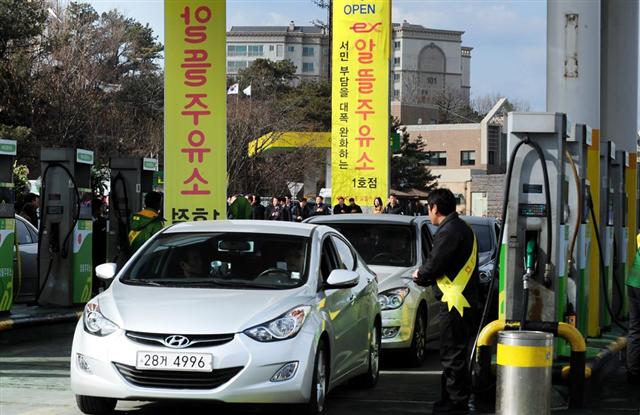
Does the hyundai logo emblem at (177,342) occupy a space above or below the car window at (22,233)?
below

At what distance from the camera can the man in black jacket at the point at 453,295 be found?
9.22 meters

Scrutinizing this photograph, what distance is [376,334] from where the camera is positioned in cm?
1095

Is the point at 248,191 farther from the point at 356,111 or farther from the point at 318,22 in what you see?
the point at 318,22

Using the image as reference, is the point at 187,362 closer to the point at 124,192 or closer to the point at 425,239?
the point at 425,239

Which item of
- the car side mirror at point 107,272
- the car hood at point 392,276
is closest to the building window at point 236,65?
the car hood at point 392,276

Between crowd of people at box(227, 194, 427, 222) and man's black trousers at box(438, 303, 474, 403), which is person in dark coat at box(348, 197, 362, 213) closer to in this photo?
crowd of people at box(227, 194, 427, 222)

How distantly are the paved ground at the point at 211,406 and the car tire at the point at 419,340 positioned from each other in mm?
122

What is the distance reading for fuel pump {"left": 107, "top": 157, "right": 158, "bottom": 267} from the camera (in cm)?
1920

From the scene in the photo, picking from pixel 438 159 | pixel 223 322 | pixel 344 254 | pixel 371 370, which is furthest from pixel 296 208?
pixel 438 159

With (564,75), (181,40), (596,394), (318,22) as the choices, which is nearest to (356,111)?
(181,40)

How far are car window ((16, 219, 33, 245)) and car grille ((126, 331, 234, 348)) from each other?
1005 centimetres

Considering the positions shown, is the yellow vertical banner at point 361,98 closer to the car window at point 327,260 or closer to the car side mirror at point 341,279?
the car window at point 327,260

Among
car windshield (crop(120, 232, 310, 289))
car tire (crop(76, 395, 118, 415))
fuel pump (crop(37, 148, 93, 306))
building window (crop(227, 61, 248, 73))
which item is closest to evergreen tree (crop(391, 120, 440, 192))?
fuel pump (crop(37, 148, 93, 306))

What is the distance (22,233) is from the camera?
703 inches
